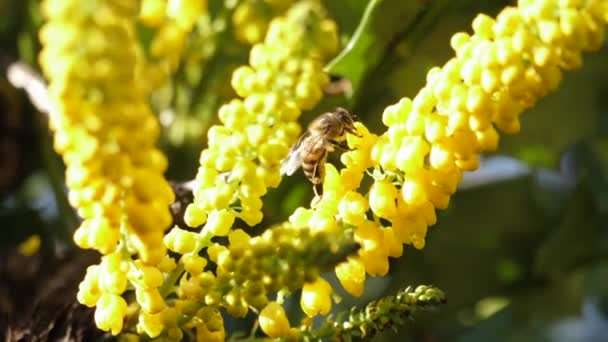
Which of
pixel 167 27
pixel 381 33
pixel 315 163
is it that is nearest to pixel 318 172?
pixel 315 163

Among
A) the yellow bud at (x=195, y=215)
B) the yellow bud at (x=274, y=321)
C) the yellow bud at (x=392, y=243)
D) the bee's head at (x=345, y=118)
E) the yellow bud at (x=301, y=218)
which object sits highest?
the bee's head at (x=345, y=118)

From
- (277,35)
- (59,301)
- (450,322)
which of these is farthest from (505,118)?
(450,322)

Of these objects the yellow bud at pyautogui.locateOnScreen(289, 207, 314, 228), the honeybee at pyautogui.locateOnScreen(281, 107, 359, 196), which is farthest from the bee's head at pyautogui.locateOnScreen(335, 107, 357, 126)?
the yellow bud at pyautogui.locateOnScreen(289, 207, 314, 228)

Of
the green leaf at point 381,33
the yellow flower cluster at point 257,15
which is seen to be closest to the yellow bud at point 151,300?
the green leaf at point 381,33

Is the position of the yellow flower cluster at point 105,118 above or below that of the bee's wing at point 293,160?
below

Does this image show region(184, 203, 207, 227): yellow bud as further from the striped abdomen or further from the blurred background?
the blurred background

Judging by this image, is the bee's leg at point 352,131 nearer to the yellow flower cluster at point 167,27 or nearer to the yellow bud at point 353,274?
the yellow bud at point 353,274
